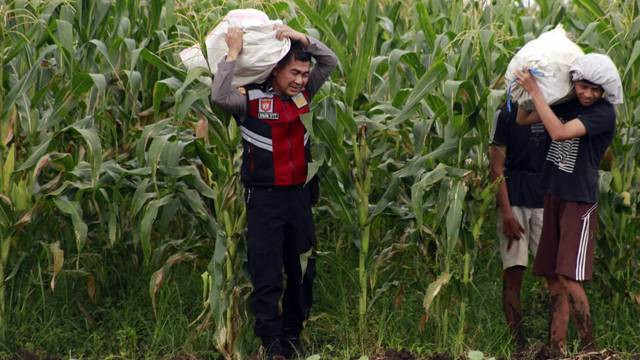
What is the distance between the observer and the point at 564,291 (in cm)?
623

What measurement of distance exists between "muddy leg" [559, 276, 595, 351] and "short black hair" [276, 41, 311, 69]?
1.88 m

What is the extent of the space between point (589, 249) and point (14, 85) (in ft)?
11.2

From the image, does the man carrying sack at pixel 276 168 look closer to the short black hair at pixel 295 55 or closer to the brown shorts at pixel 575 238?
the short black hair at pixel 295 55

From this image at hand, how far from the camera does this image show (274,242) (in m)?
6.02

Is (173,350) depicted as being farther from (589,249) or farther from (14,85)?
(589,249)

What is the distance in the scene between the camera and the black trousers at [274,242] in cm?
A: 600

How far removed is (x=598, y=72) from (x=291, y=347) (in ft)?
7.47

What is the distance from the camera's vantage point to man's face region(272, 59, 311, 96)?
19.5 ft

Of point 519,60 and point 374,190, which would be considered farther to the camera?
point 374,190

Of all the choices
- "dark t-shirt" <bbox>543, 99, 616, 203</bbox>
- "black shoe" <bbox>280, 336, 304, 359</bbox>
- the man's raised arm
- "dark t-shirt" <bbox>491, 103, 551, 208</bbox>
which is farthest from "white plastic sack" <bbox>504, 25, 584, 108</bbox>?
"black shoe" <bbox>280, 336, 304, 359</bbox>

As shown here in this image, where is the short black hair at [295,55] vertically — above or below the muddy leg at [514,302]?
above

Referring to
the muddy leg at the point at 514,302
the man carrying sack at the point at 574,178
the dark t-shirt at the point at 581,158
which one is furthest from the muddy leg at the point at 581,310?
the dark t-shirt at the point at 581,158

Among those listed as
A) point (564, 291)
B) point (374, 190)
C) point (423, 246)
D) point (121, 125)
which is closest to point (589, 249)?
point (564, 291)

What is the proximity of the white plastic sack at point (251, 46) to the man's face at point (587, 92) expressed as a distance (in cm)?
159
